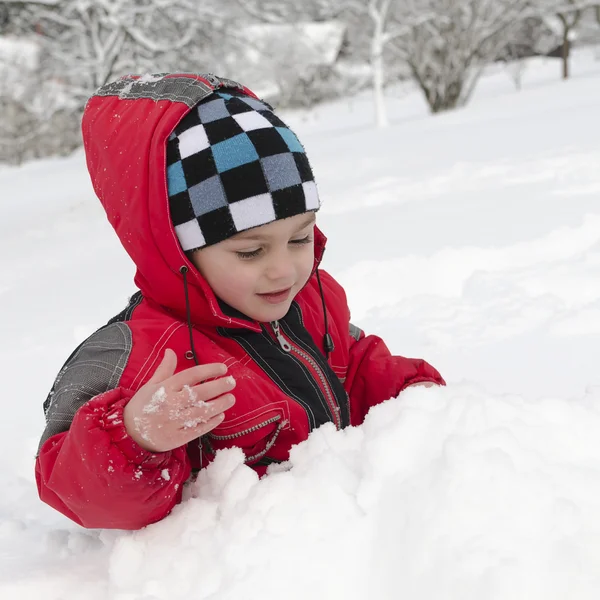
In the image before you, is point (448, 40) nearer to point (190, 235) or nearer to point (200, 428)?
point (190, 235)

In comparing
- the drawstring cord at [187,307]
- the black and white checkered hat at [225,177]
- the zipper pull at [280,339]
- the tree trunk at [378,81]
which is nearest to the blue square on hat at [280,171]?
the black and white checkered hat at [225,177]

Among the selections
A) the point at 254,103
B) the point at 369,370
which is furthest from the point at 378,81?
the point at 254,103

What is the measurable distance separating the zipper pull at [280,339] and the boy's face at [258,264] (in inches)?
5.0

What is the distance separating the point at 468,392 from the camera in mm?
1263

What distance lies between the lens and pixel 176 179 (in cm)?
126

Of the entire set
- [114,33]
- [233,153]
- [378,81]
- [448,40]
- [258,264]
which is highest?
[114,33]

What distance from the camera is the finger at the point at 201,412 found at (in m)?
1.04

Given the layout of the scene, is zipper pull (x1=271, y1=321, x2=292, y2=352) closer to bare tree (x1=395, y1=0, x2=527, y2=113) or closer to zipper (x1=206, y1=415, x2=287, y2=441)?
zipper (x1=206, y1=415, x2=287, y2=441)

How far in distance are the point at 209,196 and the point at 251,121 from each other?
183mm

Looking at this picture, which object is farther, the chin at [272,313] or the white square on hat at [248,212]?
the chin at [272,313]

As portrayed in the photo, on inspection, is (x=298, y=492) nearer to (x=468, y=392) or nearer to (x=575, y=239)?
(x=468, y=392)

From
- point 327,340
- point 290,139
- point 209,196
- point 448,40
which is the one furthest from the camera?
point 448,40

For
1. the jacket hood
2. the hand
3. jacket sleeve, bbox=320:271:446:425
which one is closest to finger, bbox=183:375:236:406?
the hand

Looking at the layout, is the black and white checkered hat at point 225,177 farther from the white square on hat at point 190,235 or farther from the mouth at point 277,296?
the mouth at point 277,296
